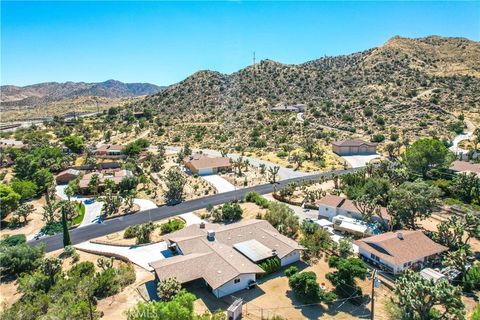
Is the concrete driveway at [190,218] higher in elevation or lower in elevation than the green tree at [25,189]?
lower

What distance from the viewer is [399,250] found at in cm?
3856

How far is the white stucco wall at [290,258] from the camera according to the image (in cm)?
3897

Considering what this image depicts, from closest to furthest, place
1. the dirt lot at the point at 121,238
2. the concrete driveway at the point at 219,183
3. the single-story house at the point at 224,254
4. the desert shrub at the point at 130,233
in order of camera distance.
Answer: the single-story house at the point at 224,254, the dirt lot at the point at 121,238, the desert shrub at the point at 130,233, the concrete driveway at the point at 219,183

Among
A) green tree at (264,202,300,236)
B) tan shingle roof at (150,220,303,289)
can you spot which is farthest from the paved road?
green tree at (264,202,300,236)

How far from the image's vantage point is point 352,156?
9519 centimetres

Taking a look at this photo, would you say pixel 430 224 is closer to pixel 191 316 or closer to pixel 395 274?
pixel 395 274

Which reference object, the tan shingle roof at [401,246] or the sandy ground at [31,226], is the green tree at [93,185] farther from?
the tan shingle roof at [401,246]

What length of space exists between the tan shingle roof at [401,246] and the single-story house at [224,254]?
9.24 metres

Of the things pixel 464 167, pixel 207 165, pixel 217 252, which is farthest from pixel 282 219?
pixel 464 167

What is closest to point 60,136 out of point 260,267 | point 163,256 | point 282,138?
point 282,138

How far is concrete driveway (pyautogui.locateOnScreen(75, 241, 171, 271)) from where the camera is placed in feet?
134

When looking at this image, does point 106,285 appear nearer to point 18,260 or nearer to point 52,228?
point 18,260

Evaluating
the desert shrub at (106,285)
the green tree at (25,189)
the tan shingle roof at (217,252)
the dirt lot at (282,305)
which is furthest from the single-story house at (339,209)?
the green tree at (25,189)

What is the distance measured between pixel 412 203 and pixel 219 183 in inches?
1599
